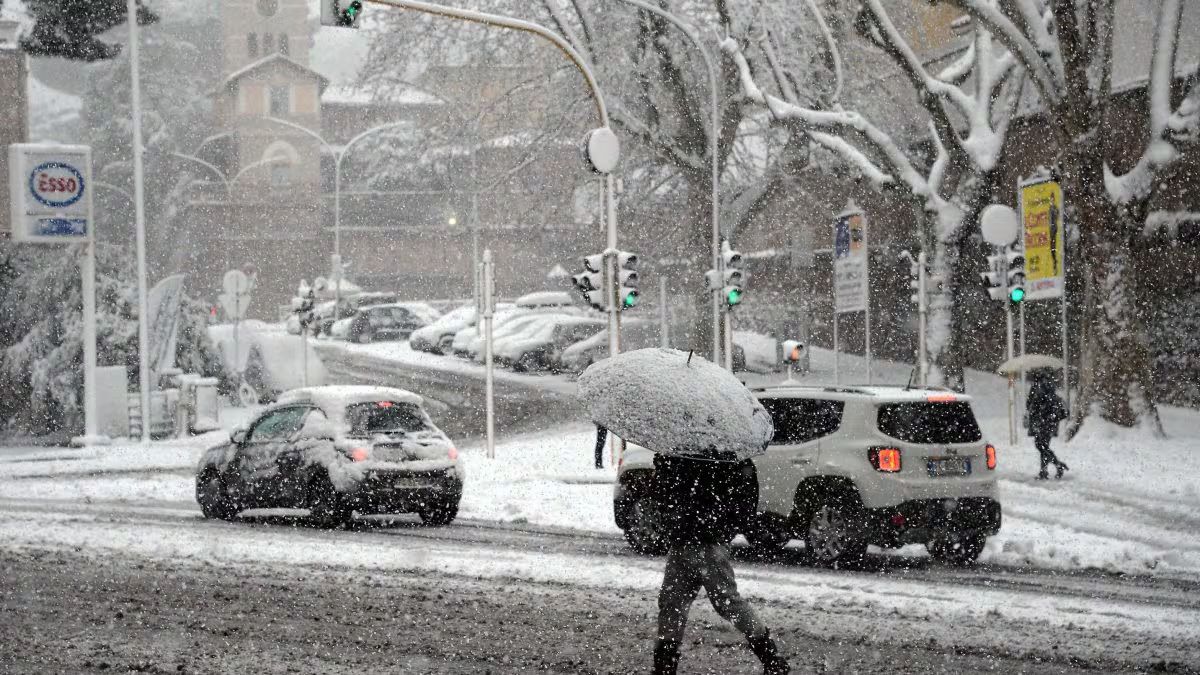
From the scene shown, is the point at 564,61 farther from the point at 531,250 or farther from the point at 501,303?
the point at 531,250

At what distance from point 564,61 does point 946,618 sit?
26278 mm

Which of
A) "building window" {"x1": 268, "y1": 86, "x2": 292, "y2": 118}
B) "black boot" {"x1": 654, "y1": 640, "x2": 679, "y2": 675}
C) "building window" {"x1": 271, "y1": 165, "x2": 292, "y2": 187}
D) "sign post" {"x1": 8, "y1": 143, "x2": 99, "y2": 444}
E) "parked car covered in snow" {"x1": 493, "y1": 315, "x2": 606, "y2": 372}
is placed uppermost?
"building window" {"x1": 268, "y1": 86, "x2": 292, "y2": 118}

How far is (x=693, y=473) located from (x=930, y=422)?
20.4ft

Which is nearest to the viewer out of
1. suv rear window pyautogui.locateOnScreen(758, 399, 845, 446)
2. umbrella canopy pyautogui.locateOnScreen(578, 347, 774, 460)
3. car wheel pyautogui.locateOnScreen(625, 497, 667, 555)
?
umbrella canopy pyautogui.locateOnScreen(578, 347, 774, 460)

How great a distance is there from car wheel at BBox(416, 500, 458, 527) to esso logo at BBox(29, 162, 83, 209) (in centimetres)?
1827

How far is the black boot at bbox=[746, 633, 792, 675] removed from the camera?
7.37 metres

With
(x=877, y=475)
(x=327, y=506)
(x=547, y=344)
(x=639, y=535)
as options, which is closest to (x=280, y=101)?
(x=547, y=344)

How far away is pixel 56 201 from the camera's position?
106 ft

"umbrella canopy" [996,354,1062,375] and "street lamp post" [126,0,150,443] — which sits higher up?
"street lamp post" [126,0,150,443]

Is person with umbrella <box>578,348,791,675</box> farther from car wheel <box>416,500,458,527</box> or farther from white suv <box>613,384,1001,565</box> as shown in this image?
car wheel <box>416,500,458,527</box>

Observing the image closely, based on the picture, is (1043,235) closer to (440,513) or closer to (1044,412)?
(1044,412)

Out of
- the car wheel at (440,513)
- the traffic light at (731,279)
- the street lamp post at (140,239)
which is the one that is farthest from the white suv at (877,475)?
the street lamp post at (140,239)

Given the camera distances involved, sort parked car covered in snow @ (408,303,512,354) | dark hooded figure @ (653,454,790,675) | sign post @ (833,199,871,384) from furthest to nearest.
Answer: parked car covered in snow @ (408,303,512,354), sign post @ (833,199,871,384), dark hooded figure @ (653,454,790,675)

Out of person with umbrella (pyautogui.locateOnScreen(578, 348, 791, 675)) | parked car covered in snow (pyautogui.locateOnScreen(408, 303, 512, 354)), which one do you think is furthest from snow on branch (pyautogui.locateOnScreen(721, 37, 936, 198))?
parked car covered in snow (pyautogui.locateOnScreen(408, 303, 512, 354))
